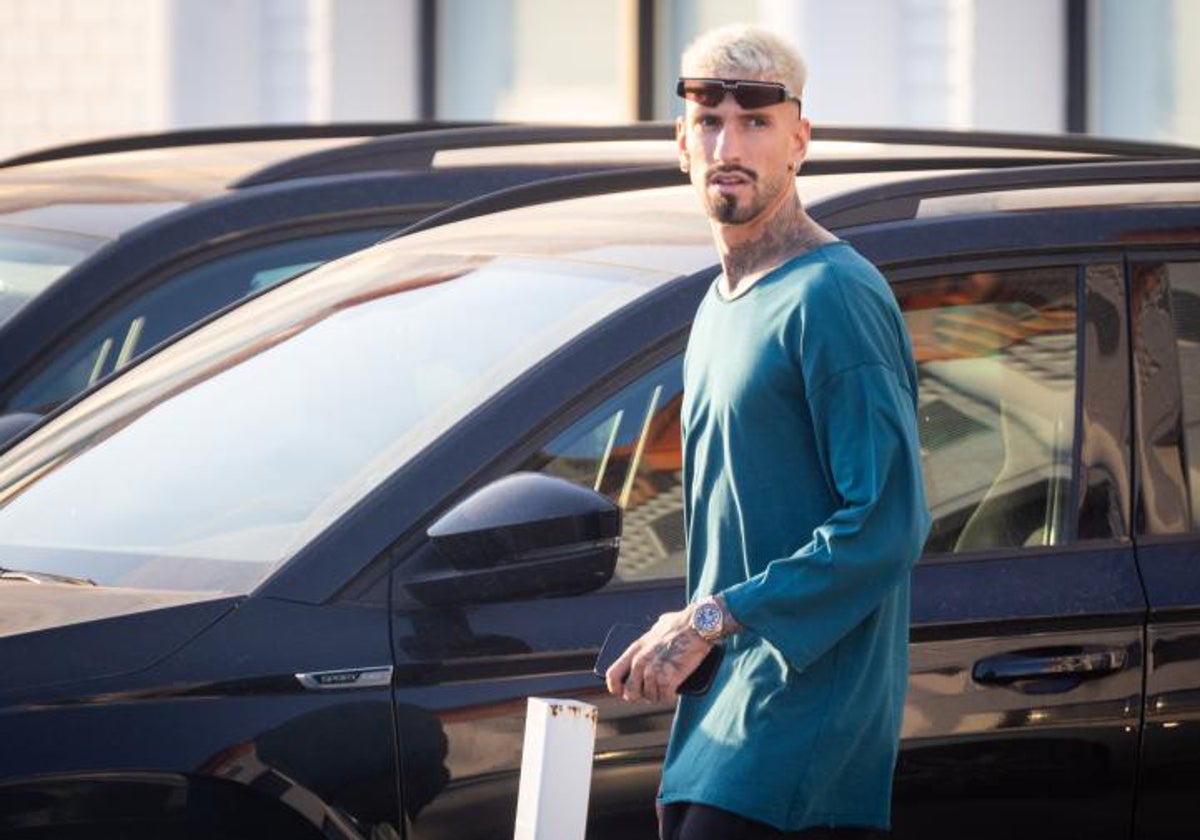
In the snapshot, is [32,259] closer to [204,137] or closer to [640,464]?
[204,137]

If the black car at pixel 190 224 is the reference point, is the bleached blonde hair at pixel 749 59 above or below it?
above

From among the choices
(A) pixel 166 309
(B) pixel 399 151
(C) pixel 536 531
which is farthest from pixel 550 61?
(C) pixel 536 531

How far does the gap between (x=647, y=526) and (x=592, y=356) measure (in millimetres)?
276

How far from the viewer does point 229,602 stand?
363cm

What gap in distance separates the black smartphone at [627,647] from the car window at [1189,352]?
102cm

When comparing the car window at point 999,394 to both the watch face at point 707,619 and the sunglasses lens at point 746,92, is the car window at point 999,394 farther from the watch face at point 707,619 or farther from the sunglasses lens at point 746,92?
the watch face at point 707,619

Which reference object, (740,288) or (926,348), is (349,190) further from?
(740,288)

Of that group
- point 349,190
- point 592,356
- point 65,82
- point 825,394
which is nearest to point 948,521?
point 592,356

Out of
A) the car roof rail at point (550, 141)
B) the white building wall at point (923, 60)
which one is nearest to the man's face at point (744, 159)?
the car roof rail at point (550, 141)

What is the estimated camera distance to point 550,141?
654cm


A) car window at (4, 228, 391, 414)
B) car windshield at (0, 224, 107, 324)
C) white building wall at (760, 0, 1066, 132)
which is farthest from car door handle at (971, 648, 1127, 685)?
white building wall at (760, 0, 1066, 132)

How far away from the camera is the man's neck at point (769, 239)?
329 centimetres

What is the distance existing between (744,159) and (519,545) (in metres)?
0.62

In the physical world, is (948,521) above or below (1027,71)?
below
